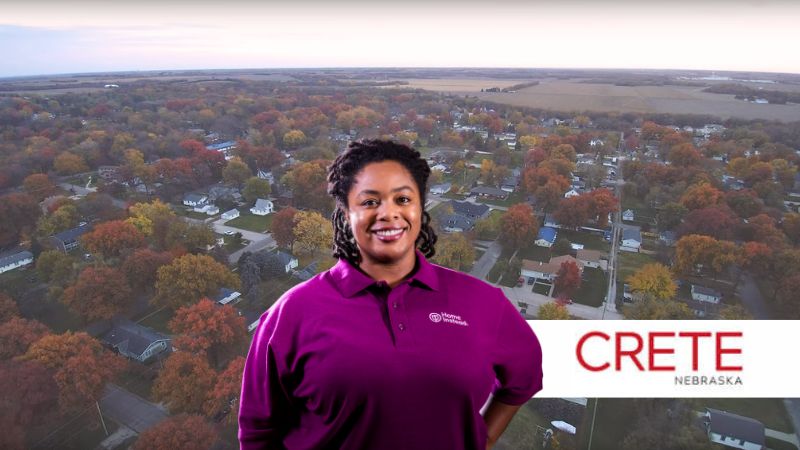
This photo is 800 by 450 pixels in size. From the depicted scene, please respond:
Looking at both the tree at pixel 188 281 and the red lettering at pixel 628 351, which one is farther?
the tree at pixel 188 281

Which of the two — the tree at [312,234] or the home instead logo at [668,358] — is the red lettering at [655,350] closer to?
the home instead logo at [668,358]

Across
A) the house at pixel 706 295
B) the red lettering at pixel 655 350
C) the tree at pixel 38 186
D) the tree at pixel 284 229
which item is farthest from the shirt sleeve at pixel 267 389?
the tree at pixel 38 186

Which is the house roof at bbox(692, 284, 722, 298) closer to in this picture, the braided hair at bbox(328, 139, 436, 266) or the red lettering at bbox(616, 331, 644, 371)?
the red lettering at bbox(616, 331, 644, 371)

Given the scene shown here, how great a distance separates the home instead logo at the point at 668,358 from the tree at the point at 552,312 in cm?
324

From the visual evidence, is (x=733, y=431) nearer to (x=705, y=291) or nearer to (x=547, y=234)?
(x=705, y=291)

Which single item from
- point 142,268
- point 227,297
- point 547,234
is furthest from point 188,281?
point 547,234

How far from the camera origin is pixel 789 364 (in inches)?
91.7

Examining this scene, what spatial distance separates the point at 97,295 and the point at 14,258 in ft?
10.4

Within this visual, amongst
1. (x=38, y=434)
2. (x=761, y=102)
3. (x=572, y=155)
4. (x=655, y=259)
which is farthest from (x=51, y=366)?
(x=761, y=102)

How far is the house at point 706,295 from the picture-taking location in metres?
6.50

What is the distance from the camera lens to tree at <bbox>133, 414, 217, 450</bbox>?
346 centimetres

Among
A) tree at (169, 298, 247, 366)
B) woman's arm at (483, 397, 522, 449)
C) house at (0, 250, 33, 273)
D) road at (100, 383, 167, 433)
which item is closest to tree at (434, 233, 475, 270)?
tree at (169, 298, 247, 366)

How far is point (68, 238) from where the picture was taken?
26.8ft

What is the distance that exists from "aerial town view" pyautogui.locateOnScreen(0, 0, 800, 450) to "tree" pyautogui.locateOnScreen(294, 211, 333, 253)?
0.04 metres
